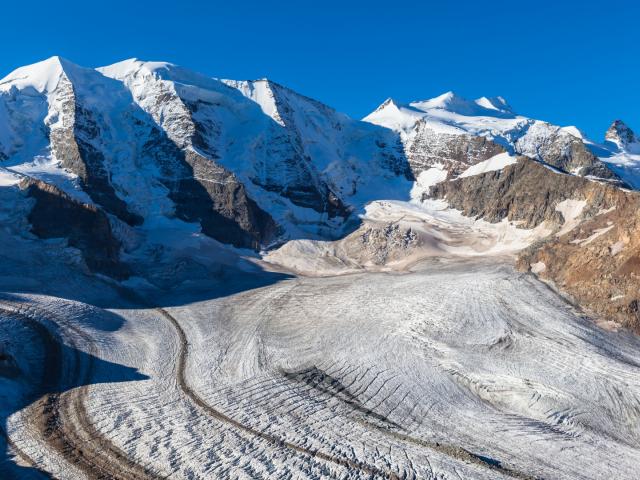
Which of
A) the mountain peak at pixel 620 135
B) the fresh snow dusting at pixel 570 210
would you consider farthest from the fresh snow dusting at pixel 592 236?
the mountain peak at pixel 620 135

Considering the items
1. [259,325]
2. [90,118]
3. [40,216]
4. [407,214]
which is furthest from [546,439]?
[90,118]

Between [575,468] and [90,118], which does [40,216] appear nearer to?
[90,118]

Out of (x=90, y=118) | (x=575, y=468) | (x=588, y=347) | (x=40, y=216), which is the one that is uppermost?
(x=90, y=118)

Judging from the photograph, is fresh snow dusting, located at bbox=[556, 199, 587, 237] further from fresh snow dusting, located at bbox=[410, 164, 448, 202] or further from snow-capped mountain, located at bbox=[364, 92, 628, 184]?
fresh snow dusting, located at bbox=[410, 164, 448, 202]

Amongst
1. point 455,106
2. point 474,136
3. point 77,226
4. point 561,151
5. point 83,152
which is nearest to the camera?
point 77,226

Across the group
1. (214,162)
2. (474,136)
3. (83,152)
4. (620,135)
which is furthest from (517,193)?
(620,135)

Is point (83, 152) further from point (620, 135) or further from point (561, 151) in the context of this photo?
point (620, 135)
